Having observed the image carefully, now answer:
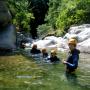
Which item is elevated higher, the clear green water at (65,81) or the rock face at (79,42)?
the clear green water at (65,81)

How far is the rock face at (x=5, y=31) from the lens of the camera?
73.8ft

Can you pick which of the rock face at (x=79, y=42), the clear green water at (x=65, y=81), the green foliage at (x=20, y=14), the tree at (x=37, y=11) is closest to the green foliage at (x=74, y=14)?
the green foliage at (x=20, y=14)

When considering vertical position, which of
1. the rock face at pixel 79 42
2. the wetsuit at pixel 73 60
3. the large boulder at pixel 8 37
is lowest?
the rock face at pixel 79 42

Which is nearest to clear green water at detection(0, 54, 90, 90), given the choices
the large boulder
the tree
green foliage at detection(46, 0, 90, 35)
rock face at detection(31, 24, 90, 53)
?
the large boulder

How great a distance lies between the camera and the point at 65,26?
38906 mm

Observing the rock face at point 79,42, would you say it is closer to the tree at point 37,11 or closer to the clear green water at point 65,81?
the clear green water at point 65,81

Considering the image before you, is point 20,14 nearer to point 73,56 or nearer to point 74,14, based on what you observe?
point 74,14

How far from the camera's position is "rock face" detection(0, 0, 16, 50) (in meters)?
22.5

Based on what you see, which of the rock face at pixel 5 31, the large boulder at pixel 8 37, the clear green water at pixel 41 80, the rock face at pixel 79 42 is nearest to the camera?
the clear green water at pixel 41 80

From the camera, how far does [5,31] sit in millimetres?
23797

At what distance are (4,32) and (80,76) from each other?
12.8m

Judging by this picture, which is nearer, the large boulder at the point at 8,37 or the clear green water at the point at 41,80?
the clear green water at the point at 41,80

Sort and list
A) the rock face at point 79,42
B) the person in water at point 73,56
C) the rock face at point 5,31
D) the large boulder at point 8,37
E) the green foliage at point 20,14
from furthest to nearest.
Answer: the green foliage at point 20,14
the rock face at point 79,42
the rock face at point 5,31
the large boulder at point 8,37
the person in water at point 73,56

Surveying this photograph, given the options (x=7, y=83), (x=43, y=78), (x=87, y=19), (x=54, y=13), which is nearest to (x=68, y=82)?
(x=43, y=78)
